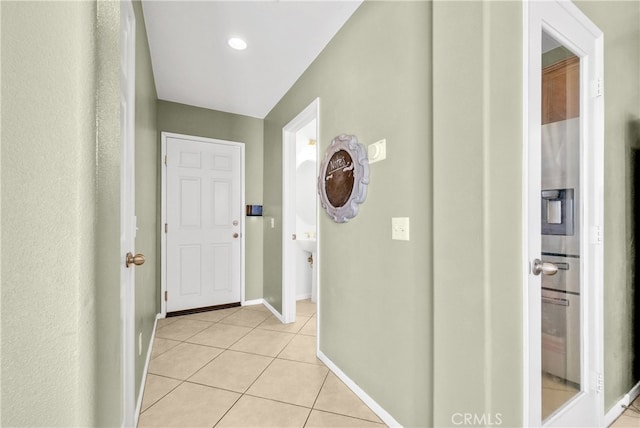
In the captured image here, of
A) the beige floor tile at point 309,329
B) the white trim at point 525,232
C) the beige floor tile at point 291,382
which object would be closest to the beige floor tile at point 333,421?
the beige floor tile at point 291,382

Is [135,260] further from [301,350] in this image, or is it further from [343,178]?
[301,350]

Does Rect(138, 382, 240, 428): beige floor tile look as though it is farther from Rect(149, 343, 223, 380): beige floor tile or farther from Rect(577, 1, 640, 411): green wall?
Rect(577, 1, 640, 411): green wall

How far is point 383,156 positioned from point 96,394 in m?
1.51

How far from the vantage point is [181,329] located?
2883 mm

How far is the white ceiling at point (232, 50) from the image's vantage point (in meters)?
1.83

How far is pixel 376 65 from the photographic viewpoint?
1.67 metres

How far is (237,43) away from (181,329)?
275 centimetres

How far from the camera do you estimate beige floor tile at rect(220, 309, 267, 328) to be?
9.99ft

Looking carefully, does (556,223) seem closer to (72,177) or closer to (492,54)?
(492,54)

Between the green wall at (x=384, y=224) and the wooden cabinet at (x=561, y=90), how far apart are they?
0.51 meters

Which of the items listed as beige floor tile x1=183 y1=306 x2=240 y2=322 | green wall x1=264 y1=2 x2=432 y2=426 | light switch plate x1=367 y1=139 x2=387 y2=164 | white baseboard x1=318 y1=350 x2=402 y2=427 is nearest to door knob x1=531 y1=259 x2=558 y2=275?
green wall x1=264 y1=2 x2=432 y2=426

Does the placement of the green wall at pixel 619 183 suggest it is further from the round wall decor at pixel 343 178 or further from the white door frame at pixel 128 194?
the white door frame at pixel 128 194

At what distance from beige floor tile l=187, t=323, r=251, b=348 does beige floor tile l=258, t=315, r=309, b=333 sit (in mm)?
205

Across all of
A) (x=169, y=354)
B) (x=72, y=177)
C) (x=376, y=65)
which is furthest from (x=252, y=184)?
(x=72, y=177)
